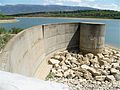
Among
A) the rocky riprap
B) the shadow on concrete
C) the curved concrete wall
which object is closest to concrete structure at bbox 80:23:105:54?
the rocky riprap

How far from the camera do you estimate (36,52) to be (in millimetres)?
8727

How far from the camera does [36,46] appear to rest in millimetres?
8828

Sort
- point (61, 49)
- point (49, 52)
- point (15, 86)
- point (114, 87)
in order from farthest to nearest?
point (61, 49) → point (49, 52) → point (114, 87) → point (15, 86)

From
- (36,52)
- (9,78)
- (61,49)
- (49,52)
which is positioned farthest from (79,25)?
(9,78)

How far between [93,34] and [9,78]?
11.7m

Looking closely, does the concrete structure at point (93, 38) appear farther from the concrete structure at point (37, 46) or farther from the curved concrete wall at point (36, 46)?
the curved concrete wall at point (36, 46)

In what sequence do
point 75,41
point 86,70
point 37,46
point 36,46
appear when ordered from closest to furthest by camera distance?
point 36,46, point 37,46, point 86,70, point 75,41

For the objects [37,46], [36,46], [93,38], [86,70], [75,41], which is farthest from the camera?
[75,41]

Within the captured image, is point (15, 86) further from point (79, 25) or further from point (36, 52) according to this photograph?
point (79, 25)

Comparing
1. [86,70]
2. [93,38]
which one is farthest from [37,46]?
[93,38]

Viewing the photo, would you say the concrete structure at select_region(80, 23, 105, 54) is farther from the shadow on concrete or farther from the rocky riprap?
the shadow on concrete

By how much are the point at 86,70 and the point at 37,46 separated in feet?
8.25

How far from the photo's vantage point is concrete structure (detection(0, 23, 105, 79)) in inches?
200

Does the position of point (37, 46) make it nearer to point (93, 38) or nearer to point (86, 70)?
point (86, 70)
